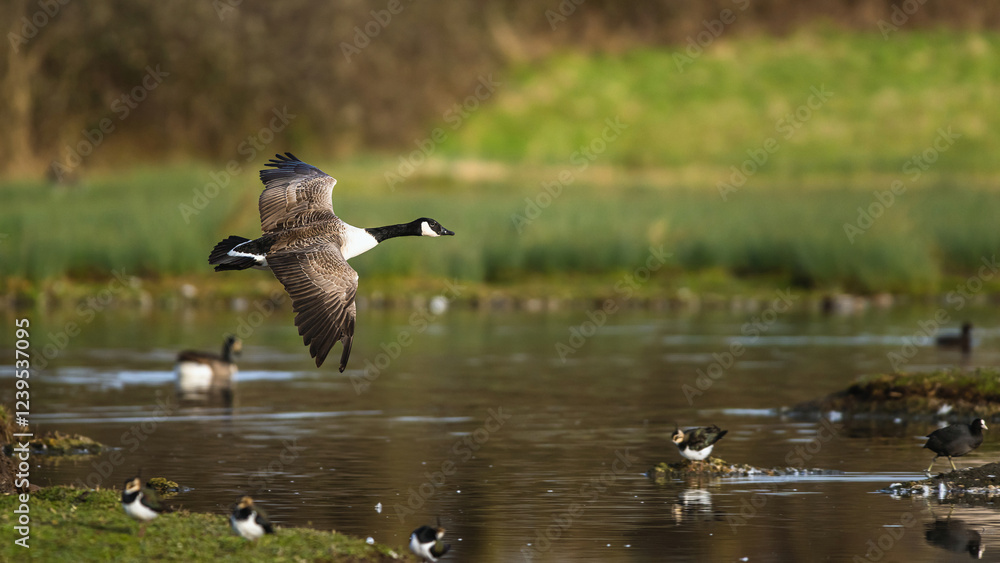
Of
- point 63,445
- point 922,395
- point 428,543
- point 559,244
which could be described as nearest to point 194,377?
point 63,445

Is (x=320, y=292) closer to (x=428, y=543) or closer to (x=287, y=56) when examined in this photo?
(x=428, y=543)

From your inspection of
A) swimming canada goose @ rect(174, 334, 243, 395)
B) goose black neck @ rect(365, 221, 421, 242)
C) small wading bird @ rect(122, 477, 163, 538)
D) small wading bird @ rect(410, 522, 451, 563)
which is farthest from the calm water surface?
goose black neck @ rect(365, 221, 421, 242)

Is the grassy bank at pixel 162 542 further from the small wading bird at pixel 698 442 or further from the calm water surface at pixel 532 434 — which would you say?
the small wading bird at pixel 698 442

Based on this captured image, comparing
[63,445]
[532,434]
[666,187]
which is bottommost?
[63,445]

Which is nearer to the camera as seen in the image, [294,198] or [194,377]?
[294,198]

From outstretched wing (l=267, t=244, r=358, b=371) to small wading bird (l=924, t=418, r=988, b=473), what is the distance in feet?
18.6

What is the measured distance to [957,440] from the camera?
14.9 m

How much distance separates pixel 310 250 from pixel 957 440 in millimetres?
6264

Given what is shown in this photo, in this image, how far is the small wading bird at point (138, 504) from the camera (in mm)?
11195

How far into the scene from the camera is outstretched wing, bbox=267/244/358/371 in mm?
13188

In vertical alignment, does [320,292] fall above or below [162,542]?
above

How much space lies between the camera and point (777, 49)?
77688 mm

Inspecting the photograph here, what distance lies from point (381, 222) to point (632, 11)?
1854 inches

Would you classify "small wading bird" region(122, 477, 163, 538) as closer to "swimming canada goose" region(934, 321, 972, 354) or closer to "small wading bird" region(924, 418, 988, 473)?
"small wading bird" region(924, 418, 988, 473)
